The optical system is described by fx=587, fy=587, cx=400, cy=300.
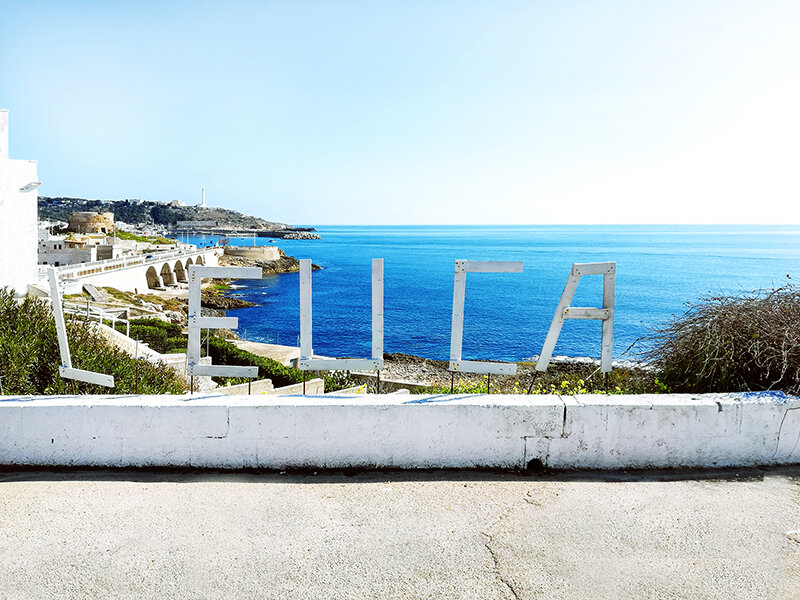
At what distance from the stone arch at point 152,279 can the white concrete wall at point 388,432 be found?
74.2 m

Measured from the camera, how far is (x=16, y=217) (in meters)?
24.1

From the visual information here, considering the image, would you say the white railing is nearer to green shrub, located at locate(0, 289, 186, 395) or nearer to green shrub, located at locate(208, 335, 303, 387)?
green shrub, located at locate(208, 335, 303, 387)

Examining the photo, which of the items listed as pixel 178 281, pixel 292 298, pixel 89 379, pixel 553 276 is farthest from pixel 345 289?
pixel 89 379

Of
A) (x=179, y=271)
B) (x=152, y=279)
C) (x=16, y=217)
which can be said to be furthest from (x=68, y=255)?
(x=16, y=217)

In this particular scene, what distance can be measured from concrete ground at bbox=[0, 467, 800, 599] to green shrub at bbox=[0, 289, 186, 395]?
1.56 m

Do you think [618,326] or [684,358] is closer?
[684,358]

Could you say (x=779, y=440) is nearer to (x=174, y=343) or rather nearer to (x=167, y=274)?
(x=174, y=343)

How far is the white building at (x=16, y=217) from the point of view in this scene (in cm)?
2355

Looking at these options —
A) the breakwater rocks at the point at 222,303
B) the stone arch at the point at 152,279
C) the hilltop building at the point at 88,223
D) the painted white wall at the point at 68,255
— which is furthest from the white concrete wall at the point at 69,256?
the hilltop building at the point at 88,223

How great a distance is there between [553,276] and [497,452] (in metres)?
94.7

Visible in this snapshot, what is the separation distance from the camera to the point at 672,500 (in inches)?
156

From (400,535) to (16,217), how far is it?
86.5ft

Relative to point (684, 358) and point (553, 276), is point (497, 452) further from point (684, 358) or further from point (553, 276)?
point (553, 276)

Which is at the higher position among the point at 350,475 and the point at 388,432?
the point at 388,432
